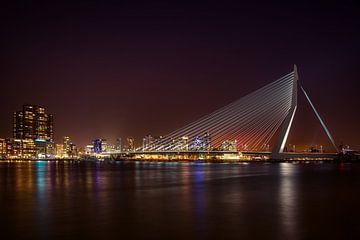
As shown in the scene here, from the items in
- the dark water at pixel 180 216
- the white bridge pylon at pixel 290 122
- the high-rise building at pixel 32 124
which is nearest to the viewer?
the dark water at pixel 180 216

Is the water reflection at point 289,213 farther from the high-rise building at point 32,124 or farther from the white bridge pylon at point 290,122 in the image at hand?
the high-rise building at point 32,124

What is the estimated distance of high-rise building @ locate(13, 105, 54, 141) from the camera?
167000 mm

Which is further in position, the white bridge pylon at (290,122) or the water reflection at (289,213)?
the white bridge pylon at (290,122)

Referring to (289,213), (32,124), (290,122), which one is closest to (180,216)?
(289,213)

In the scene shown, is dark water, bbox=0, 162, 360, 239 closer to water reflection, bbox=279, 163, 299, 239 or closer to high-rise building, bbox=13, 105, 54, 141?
water reflection, bbox=279, 163, 299, 239

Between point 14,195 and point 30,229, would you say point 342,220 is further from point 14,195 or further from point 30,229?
point 14,195

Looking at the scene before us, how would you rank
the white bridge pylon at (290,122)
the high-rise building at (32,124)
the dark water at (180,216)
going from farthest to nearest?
the high-rise building at (32,124) → the white bridge pylon at (290,122) → the dark water at (180,216)

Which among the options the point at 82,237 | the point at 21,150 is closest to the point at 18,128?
the point at 21,150

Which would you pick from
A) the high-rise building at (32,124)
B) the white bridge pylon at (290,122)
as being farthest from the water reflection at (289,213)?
the high-rise building at (32,124)

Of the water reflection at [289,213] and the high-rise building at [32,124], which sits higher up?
the high-rise building at [32,124]

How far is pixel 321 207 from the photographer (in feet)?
52.4

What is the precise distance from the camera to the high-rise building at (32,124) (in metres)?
167

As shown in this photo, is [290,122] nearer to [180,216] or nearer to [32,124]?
[180,216]

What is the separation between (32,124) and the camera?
17012cm
